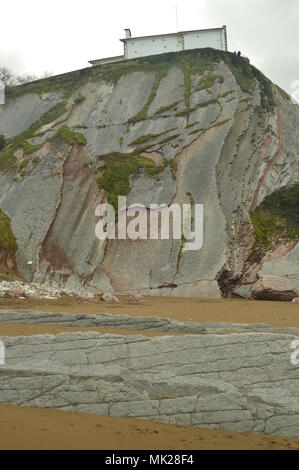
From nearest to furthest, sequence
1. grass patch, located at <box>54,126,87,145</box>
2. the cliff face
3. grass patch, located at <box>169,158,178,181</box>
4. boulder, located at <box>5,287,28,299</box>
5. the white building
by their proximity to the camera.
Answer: boulder, located at <box>5,287,28,299</box>, the cliff face, grass patch, located at <box>169,158,178,181</box>, grass patch, located at <box>54,126,87,145</box>, the white building

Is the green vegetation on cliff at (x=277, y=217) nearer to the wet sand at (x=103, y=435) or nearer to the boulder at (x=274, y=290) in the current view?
the boulder at (x=274, y=290)

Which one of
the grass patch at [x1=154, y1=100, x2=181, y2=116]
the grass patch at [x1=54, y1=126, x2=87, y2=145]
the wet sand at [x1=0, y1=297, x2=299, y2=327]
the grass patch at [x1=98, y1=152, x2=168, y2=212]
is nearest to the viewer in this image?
the wet sand at [x1=0, y1=297, x2=299, y2=327]

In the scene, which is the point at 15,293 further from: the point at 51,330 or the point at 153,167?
the point at 153,167

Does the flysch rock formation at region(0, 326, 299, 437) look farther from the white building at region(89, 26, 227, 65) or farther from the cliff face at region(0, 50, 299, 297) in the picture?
the white building at region(89, 26, 227, 65)

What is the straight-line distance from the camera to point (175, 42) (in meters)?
43.7

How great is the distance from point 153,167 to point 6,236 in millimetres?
9044

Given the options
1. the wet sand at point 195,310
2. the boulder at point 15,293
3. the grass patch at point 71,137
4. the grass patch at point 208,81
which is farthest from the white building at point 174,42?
the wet sand at point 195,310

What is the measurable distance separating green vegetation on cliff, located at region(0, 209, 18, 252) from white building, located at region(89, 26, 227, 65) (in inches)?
906

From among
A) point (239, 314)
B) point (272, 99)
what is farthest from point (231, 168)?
point (239, 314)

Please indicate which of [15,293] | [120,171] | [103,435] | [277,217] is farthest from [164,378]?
[120,171]

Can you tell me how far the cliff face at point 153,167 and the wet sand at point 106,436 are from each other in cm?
1634

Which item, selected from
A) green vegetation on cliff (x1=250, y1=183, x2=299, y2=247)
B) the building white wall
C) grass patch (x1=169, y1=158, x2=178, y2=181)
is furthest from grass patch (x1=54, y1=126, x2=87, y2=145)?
the building white wall

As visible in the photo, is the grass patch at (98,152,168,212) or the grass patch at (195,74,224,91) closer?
the grass patch at (98,152,168,212)

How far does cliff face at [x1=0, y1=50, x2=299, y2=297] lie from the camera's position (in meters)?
24.7
